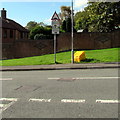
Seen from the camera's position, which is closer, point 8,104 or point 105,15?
point 8,104

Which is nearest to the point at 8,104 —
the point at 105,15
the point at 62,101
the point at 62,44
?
the point at 62,101

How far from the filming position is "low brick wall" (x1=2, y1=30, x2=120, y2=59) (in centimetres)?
2216

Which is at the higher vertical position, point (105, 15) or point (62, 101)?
point (105, 15)

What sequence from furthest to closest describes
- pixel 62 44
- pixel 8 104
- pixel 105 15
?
1. pixel 105 15
2. pixel 62 44
3. pixel 8 104

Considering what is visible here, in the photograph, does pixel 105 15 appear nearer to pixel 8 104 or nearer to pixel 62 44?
pixel 62 44

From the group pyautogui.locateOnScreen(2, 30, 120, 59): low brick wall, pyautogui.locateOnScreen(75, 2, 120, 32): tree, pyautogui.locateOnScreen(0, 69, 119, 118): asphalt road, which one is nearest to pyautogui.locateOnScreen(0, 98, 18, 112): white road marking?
pyautogui.locateOnScreen(0, 69, 119, 118): asphalt road

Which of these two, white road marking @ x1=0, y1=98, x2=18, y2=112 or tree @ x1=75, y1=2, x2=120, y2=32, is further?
tree @ x1=75, y1=2, x2=120, y2=32

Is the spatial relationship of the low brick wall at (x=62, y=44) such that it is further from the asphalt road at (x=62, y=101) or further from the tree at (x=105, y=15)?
the asphalt road at (x=62, y=101)

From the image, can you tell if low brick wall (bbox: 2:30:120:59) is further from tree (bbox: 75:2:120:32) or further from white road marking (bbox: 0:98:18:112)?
white road marking (bbox: 0:98:18:112)

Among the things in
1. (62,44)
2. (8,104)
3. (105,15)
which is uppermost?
(105,15)

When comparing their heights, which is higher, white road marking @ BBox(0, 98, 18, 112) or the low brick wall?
the low brick wall

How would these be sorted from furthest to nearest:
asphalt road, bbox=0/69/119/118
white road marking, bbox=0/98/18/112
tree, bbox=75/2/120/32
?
1. tree, bbox=75/2/120/32
2. white road marking, bbox=0/98/18/112
3. asphalt road, bbox=0/69/119/118

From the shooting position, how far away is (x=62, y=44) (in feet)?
78.0

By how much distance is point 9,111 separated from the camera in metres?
4.75
